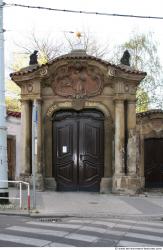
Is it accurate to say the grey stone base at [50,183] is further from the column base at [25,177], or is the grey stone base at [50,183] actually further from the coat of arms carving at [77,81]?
the coat of arms carving at [77,81]

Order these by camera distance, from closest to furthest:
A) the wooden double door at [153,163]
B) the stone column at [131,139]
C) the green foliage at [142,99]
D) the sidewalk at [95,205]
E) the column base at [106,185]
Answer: the sidewalk at [95,205]
the stone column at [131,139]
the column base at [106,185]
the wooden double door at [153,163]
the green foliage at [142,99]

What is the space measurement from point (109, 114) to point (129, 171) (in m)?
2.49

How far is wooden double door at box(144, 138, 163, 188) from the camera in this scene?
22375 mm

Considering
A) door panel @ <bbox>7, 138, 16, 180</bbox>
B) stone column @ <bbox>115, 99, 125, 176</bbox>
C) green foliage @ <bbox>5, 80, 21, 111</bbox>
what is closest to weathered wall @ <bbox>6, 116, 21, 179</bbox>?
door panel @ <bbox>7, 138, 16, 180</bbox>

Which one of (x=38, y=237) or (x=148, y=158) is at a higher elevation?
(x=148, y=158)

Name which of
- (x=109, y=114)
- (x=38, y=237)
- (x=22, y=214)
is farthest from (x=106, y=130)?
(x=38, y=237)

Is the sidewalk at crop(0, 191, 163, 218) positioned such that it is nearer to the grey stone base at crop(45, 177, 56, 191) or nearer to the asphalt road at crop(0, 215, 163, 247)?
the grey stone base at crop(45, 177, 56, 191)

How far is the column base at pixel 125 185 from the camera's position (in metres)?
20.7

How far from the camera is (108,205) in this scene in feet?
56.3

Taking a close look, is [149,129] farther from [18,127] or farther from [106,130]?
[18,127]

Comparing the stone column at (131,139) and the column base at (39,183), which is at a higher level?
the stone column at (131,139)

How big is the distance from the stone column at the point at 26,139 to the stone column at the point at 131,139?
13.6ft

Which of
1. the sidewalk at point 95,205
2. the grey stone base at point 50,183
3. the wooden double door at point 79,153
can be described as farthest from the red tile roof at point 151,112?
the grey stone base at point 50,183

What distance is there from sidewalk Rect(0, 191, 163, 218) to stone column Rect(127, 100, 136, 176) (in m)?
1.19
